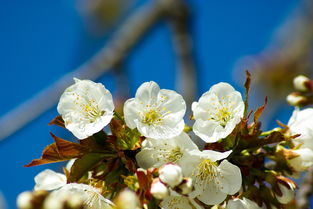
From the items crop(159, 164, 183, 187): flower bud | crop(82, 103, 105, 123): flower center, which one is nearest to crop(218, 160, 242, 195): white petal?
crop(159, 164, 183, 187): flower bud

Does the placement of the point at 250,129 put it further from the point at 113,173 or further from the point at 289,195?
the point at 113,173

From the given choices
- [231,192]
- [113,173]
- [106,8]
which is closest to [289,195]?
[231,192]

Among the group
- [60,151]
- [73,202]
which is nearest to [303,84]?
[60,151]

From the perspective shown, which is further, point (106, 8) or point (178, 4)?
point (106, 8)

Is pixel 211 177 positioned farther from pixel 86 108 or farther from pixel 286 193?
pixel 86 108

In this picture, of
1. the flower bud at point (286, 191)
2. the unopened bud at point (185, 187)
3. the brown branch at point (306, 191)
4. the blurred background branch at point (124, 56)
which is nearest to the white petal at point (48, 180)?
the unopened bud at point (185, 187)

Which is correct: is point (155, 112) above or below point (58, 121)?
below
